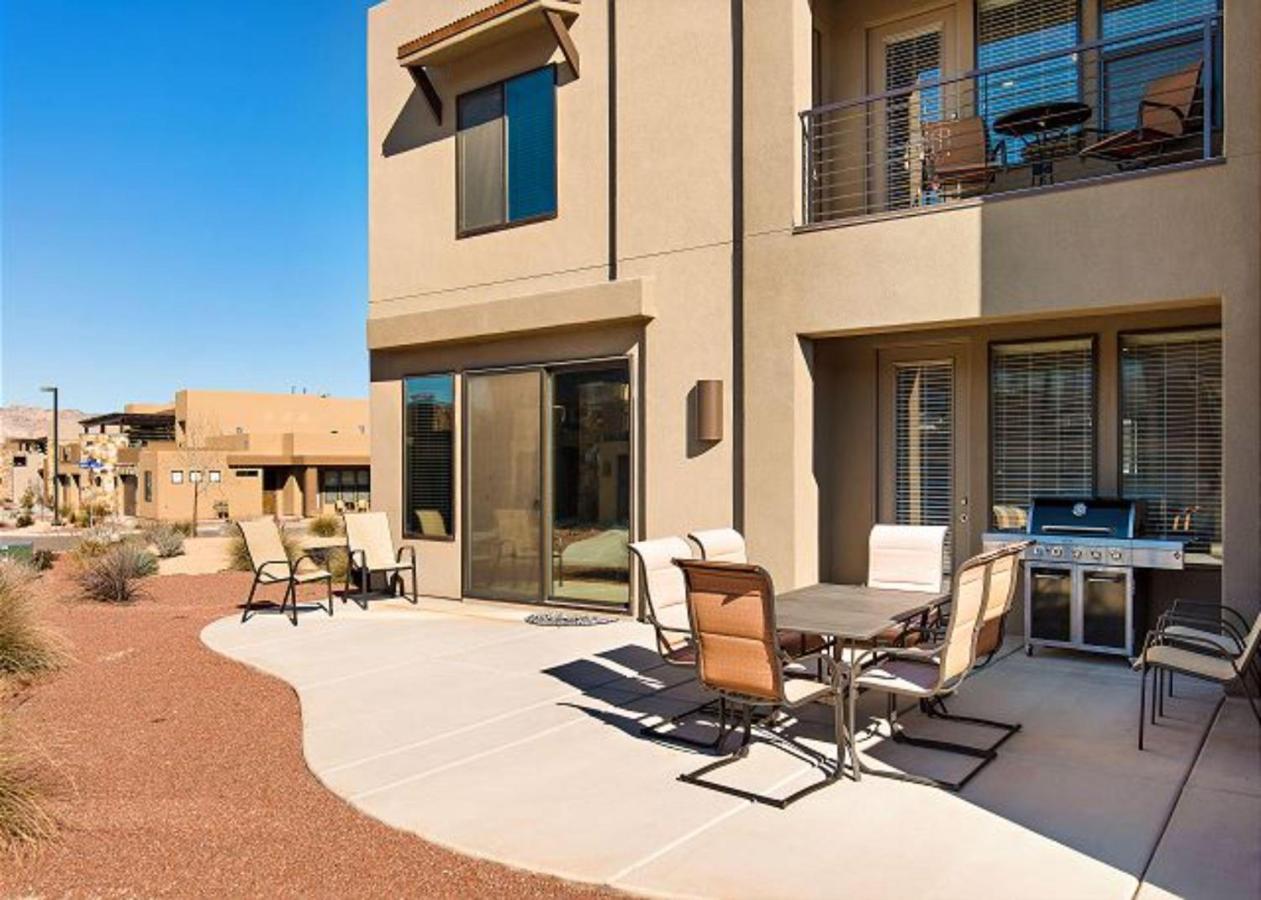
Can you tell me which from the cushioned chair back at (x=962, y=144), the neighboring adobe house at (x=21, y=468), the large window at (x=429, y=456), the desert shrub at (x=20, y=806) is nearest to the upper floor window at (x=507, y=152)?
the large window at (x=429, y=456)

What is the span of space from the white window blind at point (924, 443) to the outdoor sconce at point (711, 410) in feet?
5.89

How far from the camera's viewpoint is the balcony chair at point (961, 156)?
8.52 meters

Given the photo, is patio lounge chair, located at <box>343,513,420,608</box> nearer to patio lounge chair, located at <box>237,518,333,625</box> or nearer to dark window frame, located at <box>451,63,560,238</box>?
patio lounge chair, located at <box>237,518,333,625</box>

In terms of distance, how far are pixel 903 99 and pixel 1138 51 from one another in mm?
2218

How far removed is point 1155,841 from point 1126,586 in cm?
376

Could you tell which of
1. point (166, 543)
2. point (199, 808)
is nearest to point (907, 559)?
point (199, 808)

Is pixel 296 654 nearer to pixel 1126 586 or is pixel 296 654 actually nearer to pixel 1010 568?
pixel 1010 568

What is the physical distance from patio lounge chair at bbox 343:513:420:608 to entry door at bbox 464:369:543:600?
806mm

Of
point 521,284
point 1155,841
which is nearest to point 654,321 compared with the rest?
point 521,284

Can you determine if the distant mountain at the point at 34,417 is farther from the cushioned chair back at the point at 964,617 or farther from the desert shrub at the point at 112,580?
the cushioned chair back at the point at 964,617

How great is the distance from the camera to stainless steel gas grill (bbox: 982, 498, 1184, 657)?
289 inches

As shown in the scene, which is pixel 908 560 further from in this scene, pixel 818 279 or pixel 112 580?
pixel 112 580

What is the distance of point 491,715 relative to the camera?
6.30m

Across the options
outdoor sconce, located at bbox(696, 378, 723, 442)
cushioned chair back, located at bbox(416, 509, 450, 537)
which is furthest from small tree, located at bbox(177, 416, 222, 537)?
outdoor sconce, located at bbox(696, 378, 723, 442)
